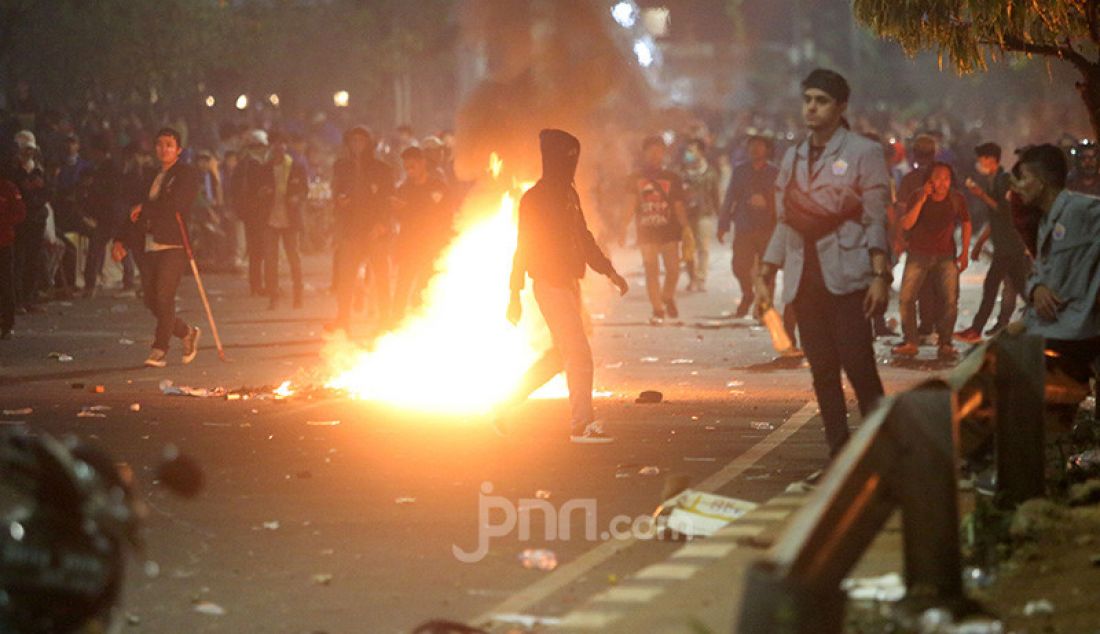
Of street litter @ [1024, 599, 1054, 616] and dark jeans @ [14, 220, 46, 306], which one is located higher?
dark jeans @ [14, 220, 46, 306]

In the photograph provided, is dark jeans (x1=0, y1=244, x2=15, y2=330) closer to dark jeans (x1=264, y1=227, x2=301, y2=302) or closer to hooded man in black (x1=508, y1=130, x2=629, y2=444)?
dark jeans (x1=264, y1=227, x2=301, y2=302)

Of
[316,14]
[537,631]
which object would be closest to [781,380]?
[537,631]

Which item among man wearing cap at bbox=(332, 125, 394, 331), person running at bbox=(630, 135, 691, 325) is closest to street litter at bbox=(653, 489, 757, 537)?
man wearing cap at bbox=(332, 125, 394, 331)

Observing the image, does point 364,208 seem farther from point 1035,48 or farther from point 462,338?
point 1035,48

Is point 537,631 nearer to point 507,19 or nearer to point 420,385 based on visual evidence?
point 420,385

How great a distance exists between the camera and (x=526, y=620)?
743 centimetres

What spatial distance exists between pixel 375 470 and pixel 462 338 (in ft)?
25.5

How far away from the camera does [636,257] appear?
35.4 meters

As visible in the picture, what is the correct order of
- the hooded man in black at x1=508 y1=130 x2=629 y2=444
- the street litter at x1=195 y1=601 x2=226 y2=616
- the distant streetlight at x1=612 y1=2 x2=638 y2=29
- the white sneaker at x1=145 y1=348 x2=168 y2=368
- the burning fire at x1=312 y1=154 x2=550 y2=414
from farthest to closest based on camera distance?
the distant streetlight at x1=612 y1=2 x2=638 y2=29, the white sneaker at x1=145 y1=348 x2=168 y2=368, the burning fire at x1=312 y1=154 x2=550 y2=414, the hooded man in black at x1=508 y1=130 x2=629 y2=444, the street litter at x1=195 y1=601 x2=226 y2=616

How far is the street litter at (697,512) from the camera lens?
9.12 metres

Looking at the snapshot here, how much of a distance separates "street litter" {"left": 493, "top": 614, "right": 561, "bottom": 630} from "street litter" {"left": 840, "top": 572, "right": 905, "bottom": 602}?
1.07 meters

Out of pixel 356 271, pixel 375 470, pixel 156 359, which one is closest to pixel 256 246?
pixel 356 271

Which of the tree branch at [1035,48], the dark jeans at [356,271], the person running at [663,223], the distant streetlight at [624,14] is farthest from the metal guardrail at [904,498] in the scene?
the distant streetlight at [624,14]

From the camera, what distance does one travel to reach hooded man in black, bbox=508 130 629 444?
12547 millimetres
